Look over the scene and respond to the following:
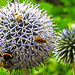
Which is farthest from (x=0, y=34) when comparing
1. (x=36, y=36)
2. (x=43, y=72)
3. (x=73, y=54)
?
(x=43, y=72)

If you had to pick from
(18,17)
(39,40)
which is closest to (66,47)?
(39,40)

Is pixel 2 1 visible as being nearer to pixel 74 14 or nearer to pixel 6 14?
pixel 6 14

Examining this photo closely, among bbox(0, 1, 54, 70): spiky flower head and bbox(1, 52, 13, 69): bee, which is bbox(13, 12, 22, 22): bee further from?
bbox(1, 52, 13, 69): bee

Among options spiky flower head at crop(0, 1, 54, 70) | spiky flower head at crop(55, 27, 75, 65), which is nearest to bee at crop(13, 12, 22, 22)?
spiky flower head at crop(0, 1, 54, 70)

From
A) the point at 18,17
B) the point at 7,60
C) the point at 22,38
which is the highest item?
the point at 18,17

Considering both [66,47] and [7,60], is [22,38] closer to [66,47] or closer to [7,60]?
[7,60]
